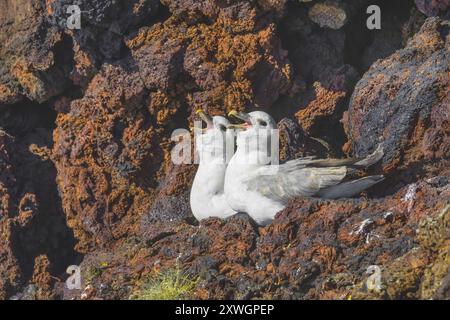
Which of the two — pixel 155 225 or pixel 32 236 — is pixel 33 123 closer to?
pixel 32 236

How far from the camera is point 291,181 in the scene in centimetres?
903

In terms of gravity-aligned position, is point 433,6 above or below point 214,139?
above

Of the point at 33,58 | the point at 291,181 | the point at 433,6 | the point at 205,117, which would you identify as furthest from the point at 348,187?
the point at 33,58

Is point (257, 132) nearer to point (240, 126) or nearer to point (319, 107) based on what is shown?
point (240, 126)

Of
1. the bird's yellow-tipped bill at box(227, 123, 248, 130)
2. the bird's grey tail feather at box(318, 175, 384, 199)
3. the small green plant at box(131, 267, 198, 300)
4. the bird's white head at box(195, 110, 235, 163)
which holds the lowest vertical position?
the small green plant at box(131, 267, 198, 300)

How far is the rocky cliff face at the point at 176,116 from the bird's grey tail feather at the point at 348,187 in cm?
19

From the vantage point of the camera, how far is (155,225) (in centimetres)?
966

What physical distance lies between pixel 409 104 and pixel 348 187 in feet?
2.78

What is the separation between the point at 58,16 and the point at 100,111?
0.92 meters

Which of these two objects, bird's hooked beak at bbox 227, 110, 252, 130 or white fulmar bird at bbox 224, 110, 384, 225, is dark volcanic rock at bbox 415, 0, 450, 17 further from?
bird's hooked beak at bbox 227, 110, 252, 130

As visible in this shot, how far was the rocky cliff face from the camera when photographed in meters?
8.89

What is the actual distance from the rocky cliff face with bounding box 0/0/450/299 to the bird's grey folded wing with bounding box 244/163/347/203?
0.67 ft

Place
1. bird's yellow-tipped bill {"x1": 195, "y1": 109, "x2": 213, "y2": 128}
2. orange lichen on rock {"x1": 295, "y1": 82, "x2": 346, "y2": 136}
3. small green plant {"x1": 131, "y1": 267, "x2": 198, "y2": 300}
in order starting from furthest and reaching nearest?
orange lichen on rock {"x1": 295, "y1": 82, "x2": 346, "y2": 136}, bird's yellow-tipped bill {"x1": 195, "y1": 109, "x2": 213, "y2": 128}, small green plant {"x1": 131, "y1": 267, "x2": 198, "y2": 300}

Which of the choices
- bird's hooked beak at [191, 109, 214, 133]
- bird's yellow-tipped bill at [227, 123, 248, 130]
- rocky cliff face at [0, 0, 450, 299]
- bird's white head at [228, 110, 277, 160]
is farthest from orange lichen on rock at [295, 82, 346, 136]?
bird's hooked beak at [191, 109, 214, 133]
